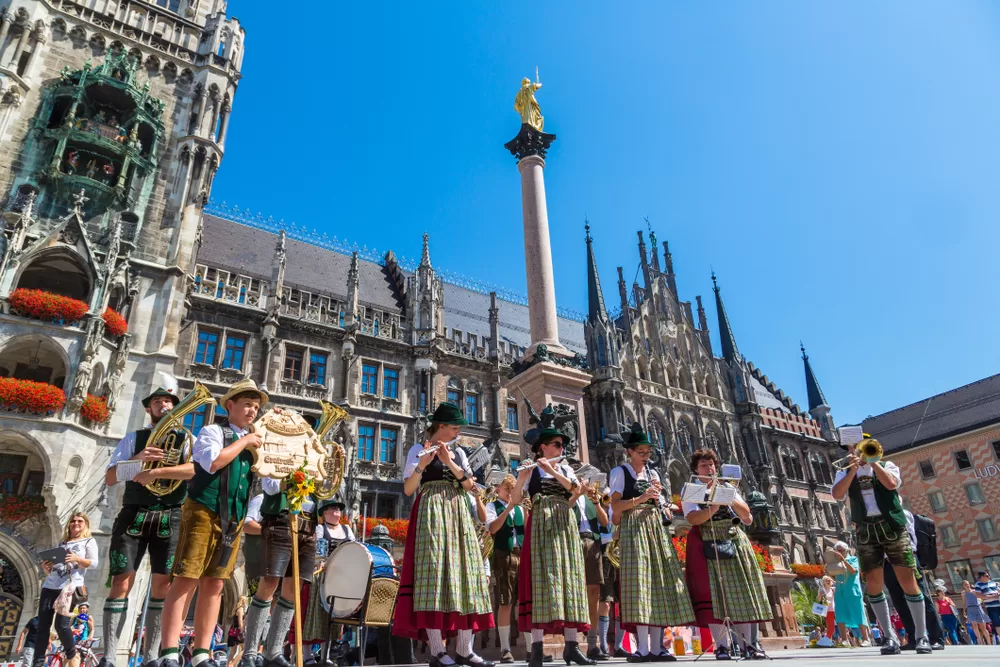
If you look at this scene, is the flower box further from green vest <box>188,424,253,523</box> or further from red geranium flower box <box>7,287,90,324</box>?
green vest <box>188,424,253,523</box>

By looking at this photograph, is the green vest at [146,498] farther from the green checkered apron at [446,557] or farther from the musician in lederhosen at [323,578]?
the green checkered apron at [446,557]

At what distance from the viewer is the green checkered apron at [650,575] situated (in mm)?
5305

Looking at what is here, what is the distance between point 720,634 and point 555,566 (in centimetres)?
172

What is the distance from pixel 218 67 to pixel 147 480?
26.4 m

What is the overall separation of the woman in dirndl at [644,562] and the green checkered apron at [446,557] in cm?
139

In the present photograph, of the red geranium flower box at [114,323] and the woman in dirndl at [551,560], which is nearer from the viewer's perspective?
the woman in dirndl at [551,560]

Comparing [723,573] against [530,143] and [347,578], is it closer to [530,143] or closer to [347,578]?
[347,578]

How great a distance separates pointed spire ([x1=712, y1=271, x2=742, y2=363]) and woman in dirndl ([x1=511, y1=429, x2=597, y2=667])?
1418 inches

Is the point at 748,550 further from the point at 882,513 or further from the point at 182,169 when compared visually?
the point at 182,169

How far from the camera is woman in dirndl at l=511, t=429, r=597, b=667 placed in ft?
16.0

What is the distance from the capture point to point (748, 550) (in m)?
5.66

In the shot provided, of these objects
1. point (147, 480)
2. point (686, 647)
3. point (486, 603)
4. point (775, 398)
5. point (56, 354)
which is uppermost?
point (775, 398)

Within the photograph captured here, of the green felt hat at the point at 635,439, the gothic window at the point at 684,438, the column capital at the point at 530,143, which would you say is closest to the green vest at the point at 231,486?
the green felt hat at the point at 635,439

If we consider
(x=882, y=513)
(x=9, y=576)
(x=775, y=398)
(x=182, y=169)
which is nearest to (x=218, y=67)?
(x=182, y=169)
